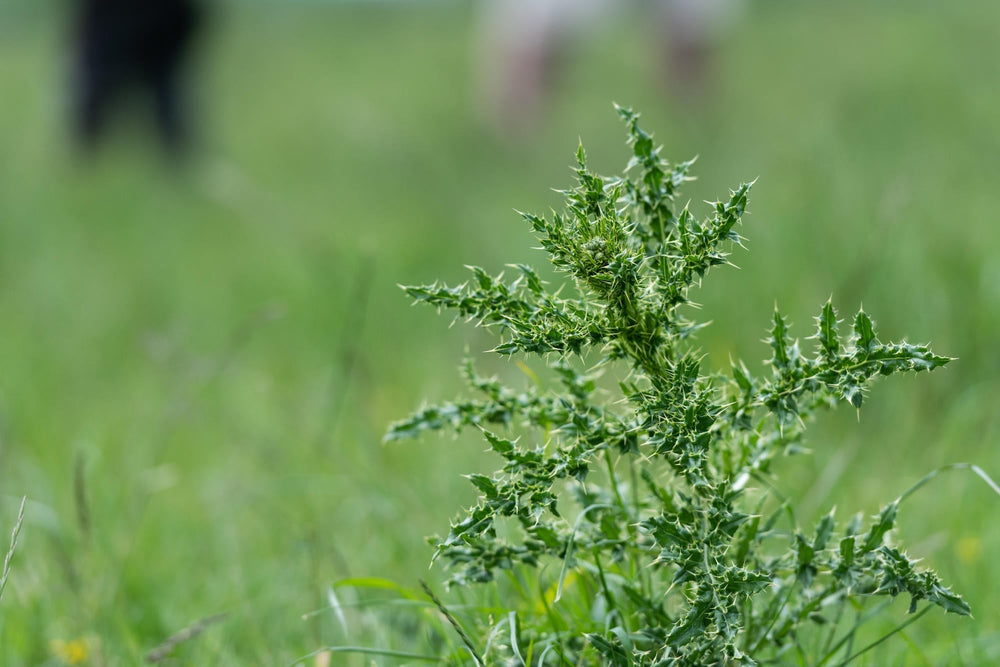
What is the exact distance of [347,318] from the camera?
4.23 meters

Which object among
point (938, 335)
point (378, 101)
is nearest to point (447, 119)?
point (378, 101)

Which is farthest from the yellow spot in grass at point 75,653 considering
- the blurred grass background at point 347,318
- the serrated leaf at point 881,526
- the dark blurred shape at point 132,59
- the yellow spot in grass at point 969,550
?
the dark blurred shape at point 132,59

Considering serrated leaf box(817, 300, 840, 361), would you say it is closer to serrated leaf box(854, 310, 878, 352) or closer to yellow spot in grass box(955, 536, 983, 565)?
serrated leaf box(854, 310, 878, 352)

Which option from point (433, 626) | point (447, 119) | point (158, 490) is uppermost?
point (447, 119)

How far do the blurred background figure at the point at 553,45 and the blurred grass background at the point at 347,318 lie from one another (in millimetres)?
221

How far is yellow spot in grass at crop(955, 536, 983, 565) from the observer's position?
2.07 m

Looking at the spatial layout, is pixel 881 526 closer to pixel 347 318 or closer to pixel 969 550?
pixel 969 550

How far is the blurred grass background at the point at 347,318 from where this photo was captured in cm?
222

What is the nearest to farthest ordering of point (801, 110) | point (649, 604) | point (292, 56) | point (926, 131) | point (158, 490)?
point (649, 604) → point (158, 490) → point (926, 131) → point (801, 110) → point (292, 56)

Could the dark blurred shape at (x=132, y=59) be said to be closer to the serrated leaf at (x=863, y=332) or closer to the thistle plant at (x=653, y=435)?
the thistle plant at (x=653, y=435)

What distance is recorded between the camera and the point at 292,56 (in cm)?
1270

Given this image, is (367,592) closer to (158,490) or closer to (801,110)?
(158,490)

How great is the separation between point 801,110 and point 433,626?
20.9 ft

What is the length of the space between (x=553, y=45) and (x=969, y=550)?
5.33 m
